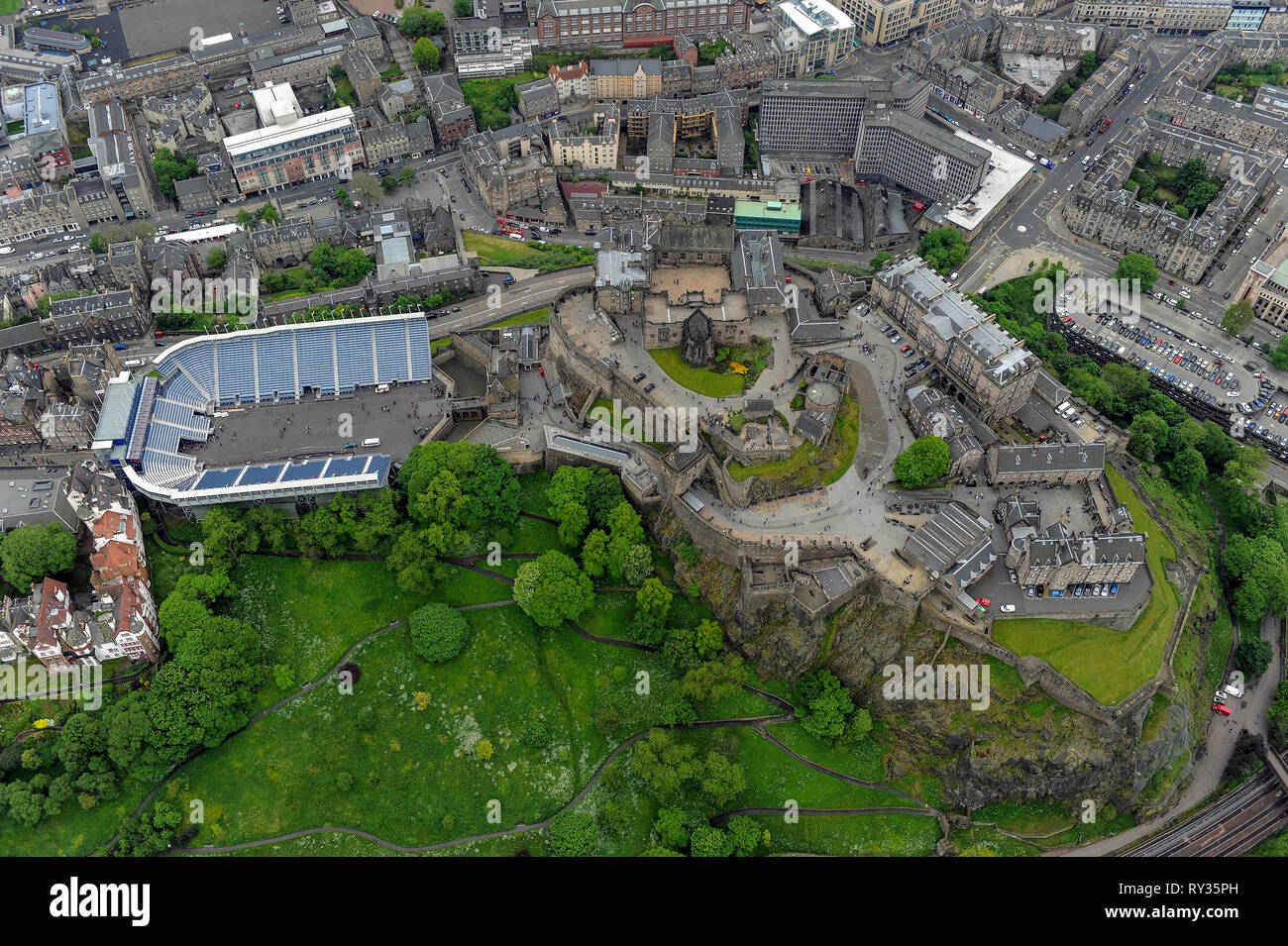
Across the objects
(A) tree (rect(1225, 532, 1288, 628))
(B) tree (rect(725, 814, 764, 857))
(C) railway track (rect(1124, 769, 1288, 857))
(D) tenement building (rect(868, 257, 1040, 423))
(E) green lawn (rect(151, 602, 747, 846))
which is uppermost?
(D) tenement building (rect(868, 257, 1040, 423))

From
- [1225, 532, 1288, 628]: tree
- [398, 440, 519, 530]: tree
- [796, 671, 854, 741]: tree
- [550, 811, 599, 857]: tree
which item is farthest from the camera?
[1225, 532, 1288, 628]: tree

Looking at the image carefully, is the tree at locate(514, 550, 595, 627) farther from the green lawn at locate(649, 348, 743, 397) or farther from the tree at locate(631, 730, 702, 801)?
the green lawn at locate(649, 348, 743, 397)

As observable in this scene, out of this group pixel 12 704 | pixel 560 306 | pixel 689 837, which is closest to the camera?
pixel 689 837

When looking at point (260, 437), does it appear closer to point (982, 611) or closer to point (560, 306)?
point (560, 306)

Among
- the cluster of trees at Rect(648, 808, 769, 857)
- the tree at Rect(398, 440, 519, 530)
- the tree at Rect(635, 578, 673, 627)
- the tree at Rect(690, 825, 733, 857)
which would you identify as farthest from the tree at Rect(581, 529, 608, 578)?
the tree at Rect(690, 825, 733, 857)


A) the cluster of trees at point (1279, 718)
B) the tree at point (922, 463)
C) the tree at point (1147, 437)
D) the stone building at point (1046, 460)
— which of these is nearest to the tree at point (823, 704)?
the tree at point (922, 463)

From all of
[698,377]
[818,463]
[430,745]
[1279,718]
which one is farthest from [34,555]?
[1279,718]

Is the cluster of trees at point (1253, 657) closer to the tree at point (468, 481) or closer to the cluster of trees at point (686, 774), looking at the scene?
the cluster of trees at point (686, 774)

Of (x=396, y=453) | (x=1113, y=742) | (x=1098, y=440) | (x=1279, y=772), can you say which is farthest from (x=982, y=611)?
(x=396, y=453)
